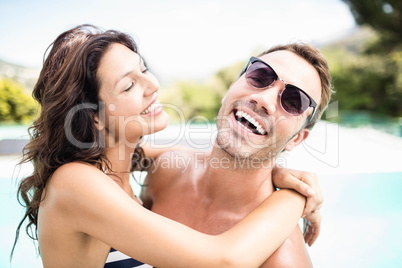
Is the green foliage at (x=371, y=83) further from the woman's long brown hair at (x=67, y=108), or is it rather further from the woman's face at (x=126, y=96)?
the woman's long brown hair at (x=67, y=108)

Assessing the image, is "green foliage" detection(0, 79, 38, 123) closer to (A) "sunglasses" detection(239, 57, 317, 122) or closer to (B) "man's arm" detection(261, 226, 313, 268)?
(A) "sunglasses" detection(239, 57, 317, 122)

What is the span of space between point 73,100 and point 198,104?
19022 mm

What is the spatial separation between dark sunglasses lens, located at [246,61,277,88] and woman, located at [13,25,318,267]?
0.63 m

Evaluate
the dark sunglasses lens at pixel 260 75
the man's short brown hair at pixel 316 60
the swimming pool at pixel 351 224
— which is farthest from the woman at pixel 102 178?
the swimming pool at pixel 351 224

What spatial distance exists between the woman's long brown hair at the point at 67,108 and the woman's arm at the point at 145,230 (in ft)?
0.77

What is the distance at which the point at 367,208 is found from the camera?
195 inches

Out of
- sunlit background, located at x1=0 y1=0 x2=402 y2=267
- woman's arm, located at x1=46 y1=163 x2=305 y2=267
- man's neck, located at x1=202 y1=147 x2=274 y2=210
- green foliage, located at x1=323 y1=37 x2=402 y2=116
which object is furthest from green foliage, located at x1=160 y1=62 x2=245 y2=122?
woman's arm, located at x1=46 y1=163 x2=305 y2=267

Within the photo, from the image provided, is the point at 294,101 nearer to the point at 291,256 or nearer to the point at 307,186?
the point at 307,186

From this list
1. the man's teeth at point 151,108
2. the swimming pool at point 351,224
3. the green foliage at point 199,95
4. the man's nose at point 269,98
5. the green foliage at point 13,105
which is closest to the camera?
the man's nose at point 269,98

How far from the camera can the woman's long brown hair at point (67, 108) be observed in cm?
169

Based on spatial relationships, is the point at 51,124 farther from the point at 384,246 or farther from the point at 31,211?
the point at 384,246

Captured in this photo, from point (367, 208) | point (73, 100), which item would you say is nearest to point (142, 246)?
point (73, 100)

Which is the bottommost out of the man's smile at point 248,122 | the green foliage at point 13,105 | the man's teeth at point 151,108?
the green foliage at point 13,105

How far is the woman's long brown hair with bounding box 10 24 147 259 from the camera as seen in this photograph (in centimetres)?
169
